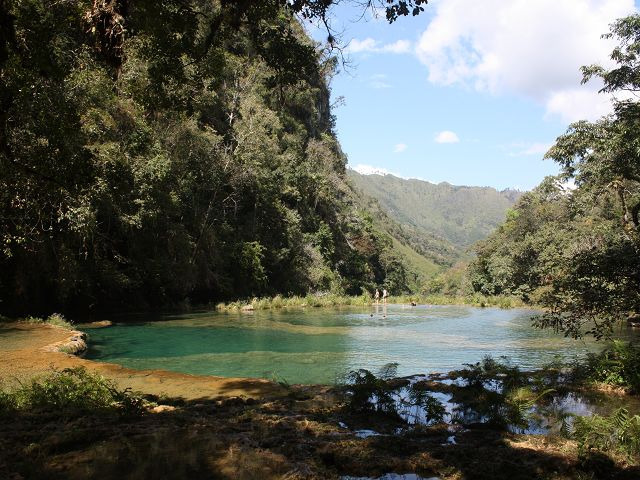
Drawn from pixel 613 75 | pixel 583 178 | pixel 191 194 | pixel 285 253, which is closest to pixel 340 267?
pixel 285 253

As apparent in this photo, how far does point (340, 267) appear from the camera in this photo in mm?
54344

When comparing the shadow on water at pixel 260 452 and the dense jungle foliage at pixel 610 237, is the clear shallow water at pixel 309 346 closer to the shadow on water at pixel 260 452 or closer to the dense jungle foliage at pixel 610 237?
the dense jungle foliage at pixel 610 237

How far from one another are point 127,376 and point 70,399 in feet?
10.6

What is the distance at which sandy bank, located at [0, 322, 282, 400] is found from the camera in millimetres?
8852

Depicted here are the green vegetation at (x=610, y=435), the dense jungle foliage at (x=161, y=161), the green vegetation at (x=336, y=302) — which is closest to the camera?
the green vegetation at (x=610, y=435)

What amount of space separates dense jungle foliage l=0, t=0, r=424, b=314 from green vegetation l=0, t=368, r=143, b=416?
10.1 feet

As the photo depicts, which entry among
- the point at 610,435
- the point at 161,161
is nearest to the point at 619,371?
the point at 610,435

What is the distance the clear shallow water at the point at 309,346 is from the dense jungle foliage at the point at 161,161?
4.03 m

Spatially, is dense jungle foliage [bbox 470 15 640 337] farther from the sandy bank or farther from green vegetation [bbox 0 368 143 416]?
green vegetation [bbox 0 368 143 416]

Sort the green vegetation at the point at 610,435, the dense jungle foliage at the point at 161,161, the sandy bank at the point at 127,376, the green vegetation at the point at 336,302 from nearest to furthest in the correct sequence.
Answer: the green vegetation at the point at 610,435, the dense jungle foliage at the point at 161,161, the sandy bank at the point at 127,376, the green vegetation at the point at 336,302

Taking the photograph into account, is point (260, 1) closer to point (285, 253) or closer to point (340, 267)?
point (285, 253)

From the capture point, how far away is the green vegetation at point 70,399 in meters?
6.50

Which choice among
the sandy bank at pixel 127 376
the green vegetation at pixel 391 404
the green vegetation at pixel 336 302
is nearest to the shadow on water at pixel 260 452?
the green vegetation at pixel 391 404

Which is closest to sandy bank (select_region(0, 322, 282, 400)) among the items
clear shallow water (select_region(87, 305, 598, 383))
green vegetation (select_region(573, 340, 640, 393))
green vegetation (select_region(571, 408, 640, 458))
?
clear shallow water (select_region(87, 305, 598, 383))
